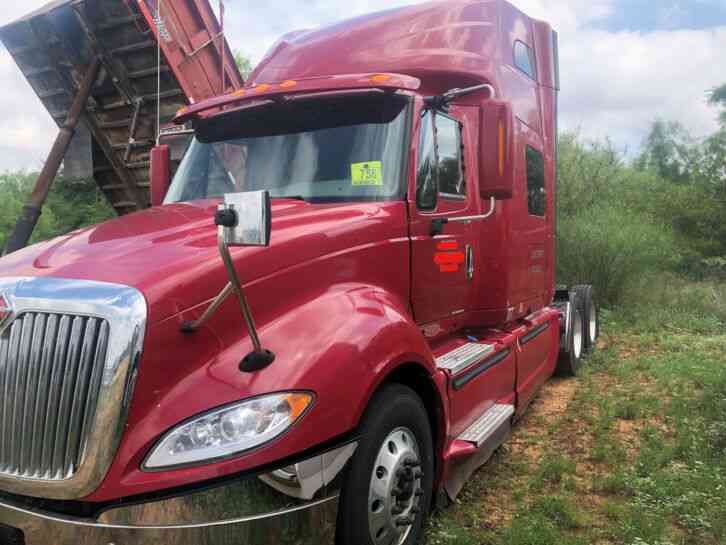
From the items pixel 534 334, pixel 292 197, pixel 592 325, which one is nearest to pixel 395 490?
pixel 292 197

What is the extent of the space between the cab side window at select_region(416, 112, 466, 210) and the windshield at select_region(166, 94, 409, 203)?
0.21 meters

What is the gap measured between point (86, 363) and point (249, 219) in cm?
79

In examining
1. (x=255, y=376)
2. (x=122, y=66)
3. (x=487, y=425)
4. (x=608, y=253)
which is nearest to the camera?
(x=255, y=376)

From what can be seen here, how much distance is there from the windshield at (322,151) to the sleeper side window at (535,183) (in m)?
2.27

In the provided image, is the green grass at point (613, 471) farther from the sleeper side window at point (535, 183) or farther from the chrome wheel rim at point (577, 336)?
the sleeper side window at point (535, 183)

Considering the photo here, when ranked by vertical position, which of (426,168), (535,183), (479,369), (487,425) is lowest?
(487,425)

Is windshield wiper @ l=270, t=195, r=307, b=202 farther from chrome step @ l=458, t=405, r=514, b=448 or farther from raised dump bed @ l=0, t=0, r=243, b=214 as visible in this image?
raised dump bed @ l=0, t=0, r=243, b=214

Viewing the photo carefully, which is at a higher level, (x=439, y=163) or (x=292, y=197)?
(x=439, y=163)

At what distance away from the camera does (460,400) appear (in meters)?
3.77

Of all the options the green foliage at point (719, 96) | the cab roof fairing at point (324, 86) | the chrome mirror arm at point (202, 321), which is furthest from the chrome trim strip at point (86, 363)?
the green foliage at point (719, 96)

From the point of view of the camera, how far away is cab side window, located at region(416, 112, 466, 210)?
3783 millimetres

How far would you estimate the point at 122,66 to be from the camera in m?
7.05

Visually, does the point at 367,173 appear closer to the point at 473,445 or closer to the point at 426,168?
the point at 426,168

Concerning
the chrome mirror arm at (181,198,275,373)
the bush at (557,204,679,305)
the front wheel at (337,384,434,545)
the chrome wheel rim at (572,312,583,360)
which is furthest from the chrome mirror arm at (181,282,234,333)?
the bush at (557,204,679,305)
